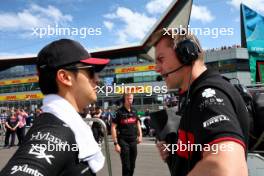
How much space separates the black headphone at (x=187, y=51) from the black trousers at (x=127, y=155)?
5536mm

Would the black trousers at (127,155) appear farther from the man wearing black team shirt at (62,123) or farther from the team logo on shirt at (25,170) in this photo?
the team logo on shirt at (25,170)

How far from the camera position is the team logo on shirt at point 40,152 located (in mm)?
1256

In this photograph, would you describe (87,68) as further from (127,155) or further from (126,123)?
(126,123)

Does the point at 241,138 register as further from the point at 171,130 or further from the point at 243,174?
the point at 171,130

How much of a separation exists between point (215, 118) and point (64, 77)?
0.60m

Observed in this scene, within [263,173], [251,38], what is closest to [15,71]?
[251,38]

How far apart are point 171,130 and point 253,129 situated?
59 centimetres

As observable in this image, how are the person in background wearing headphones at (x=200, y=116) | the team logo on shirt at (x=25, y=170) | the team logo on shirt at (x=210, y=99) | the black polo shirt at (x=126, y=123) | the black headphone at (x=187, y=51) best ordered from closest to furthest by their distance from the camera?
the team logo on shirt at (x=25, y=170) → the person in background wearing headphones at (x=200, y=116) → the team logo on shirt at (x=210, y=99) → the black headphone at (x=187, y=51) → the black polo shirt at (x=126, y=123)

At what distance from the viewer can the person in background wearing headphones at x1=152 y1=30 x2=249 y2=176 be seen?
4.63 feet

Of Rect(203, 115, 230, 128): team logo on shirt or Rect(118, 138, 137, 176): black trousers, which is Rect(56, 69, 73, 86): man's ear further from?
Rect(118, 138, 137, 176): black trousers

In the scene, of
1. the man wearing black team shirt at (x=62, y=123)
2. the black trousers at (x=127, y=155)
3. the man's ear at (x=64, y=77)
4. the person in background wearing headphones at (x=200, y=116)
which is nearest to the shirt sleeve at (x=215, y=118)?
the person in background wearing headphones at (x=200, y=116)

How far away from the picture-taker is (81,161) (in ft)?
4.68

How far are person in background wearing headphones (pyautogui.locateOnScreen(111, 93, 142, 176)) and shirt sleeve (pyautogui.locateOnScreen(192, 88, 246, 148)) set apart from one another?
5830mm

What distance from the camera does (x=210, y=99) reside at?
1567 millimetres
